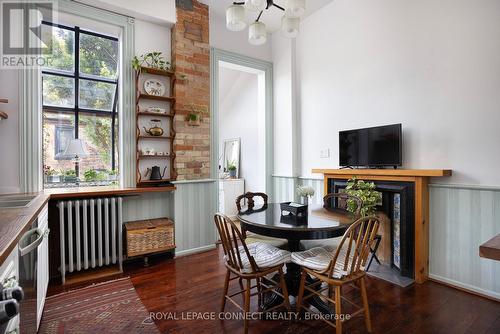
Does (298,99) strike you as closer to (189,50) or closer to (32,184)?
(189,50)

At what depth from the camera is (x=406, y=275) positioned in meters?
2.71

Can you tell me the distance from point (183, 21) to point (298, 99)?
200cm

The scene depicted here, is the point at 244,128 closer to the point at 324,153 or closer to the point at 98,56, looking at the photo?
the point at 324,153

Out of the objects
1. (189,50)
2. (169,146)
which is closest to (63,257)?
(169,146)

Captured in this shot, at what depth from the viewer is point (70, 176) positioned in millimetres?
3213

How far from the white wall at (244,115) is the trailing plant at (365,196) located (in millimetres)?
2710

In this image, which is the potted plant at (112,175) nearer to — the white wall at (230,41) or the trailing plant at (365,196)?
the white wall at (230,41)

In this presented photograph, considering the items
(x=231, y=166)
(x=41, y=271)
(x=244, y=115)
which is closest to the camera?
(x=41, y=271)

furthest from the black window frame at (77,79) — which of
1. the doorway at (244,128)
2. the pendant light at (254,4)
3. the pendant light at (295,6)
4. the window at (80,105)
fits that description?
the pendant light at (295,6)

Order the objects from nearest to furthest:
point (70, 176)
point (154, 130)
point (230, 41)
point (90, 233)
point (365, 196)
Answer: point (365, 196) < point (90, 233) < point (70, 176) < point (154, 130) < point (230, 41)

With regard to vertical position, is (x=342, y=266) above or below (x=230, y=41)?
below

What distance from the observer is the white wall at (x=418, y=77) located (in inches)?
92.0

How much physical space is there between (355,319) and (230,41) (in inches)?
151

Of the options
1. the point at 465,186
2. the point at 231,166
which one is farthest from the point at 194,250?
the point at 465,186
